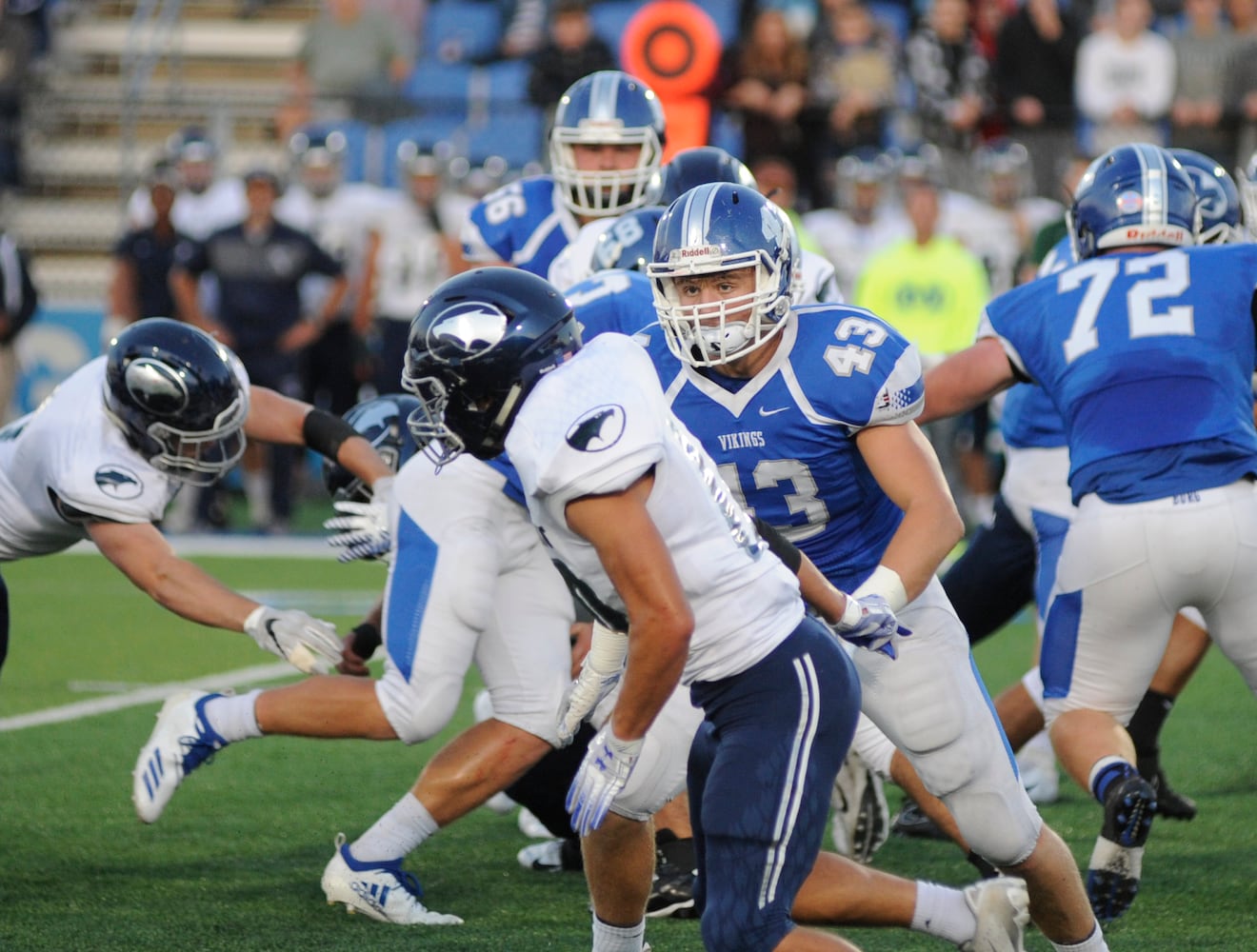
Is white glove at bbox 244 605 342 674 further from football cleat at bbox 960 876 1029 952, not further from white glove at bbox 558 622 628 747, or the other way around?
football cleat at bbox 960 876 1029 952

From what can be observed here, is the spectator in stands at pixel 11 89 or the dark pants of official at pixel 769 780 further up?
the dark pants of official at pixel 769 780

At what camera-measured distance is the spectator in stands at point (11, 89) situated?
14391 mm

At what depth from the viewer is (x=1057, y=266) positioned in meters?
5.29

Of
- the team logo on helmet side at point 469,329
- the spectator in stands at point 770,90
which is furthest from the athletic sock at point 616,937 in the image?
the spectator in stands at point 770,90

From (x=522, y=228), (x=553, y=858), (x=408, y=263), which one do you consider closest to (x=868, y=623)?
(x=553, y=858)

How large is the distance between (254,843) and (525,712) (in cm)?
99

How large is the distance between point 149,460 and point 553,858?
55.9 inches

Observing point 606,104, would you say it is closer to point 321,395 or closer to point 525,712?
point 525,712

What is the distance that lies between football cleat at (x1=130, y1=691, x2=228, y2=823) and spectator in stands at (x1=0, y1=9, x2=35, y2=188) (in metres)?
10.9

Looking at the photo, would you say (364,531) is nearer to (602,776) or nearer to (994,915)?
(602,776)

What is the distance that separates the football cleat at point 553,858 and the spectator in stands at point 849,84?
322 inches

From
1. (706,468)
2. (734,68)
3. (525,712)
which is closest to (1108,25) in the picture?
(734,68)

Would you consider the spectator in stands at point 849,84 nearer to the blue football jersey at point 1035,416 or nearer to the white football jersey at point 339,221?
the white football jersey at point 339,221

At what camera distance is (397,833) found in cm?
429
